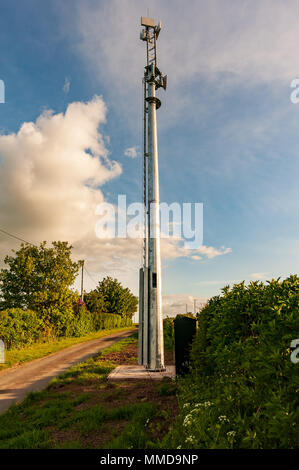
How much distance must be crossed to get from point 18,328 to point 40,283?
7.32m

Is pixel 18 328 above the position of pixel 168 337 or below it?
above

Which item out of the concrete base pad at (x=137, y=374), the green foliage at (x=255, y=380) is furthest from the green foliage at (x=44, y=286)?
the green foliage at (x=255, y=380)

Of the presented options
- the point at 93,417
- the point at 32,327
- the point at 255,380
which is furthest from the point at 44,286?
the point at 255,380

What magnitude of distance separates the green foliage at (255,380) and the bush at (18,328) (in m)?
16.1

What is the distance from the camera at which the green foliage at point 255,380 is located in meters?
2.71

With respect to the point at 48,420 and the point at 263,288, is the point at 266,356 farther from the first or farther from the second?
the point at 48,420

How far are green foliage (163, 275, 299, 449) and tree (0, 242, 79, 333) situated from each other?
22706 mm

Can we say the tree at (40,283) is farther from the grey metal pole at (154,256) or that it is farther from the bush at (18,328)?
the grey metal pole at (154,256)

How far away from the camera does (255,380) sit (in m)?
3.24

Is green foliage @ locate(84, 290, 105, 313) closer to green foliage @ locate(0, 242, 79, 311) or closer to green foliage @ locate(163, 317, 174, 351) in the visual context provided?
green foliage @ locate(0, 242, 79, 311)

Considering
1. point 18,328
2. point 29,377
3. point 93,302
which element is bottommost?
point 29,377

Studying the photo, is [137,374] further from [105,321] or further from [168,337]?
[105,321]
